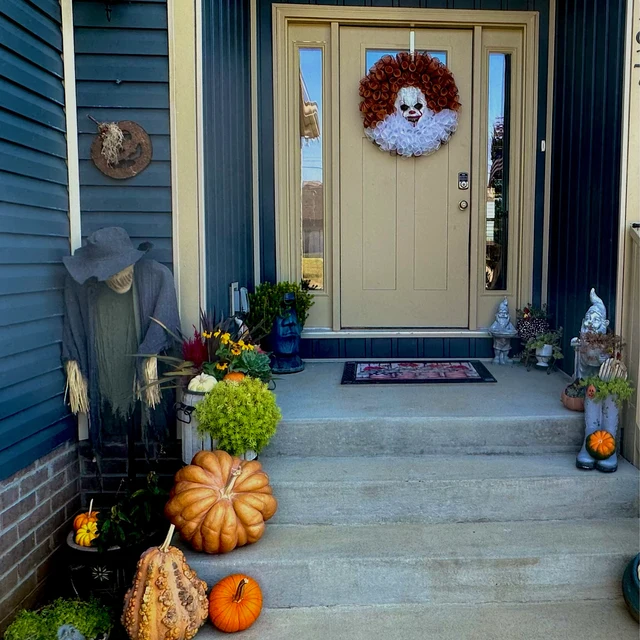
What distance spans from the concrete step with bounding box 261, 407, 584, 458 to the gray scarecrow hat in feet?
3.26

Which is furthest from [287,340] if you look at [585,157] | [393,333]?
[585,157]

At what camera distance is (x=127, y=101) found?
8.39 ft

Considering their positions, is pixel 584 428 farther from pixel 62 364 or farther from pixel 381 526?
pixel 62 364

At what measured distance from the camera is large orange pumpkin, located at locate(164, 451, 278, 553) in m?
2.08

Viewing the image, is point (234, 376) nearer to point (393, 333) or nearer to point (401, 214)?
point (393, 333)

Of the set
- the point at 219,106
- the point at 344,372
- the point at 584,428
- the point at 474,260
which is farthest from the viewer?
the point at 474,260

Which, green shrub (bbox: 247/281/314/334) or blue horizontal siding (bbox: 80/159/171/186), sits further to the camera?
green shrub (bbox: 247/281/314/334)

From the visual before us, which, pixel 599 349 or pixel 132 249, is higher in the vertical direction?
pixel 132 249

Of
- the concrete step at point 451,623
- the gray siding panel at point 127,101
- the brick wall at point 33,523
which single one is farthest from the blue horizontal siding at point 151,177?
the concrete step at point 451,623

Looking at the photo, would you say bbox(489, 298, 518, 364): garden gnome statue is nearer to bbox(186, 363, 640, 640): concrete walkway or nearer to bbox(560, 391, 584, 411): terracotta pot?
bbox(186, 363, 640, 640): concrete walkway

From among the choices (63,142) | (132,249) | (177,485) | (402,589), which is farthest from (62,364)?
(402,589)

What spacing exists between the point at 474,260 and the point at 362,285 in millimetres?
769

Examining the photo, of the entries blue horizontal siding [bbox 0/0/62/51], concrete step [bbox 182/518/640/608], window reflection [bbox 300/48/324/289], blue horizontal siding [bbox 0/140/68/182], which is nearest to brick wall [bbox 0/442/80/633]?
concrete step [bbox 182/518/640/608]

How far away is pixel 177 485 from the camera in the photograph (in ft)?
7.13
